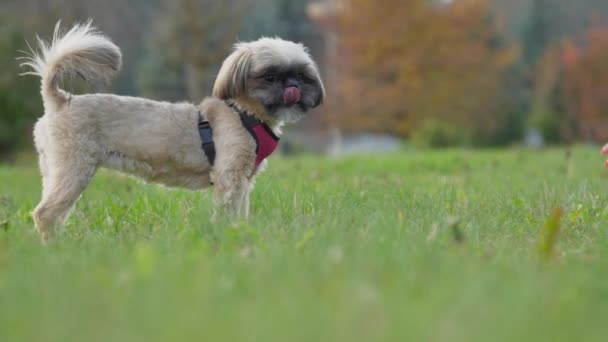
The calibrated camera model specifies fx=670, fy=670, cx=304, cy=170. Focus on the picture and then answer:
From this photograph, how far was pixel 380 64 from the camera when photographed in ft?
107

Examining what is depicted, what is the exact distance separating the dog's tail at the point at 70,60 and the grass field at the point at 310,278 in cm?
98

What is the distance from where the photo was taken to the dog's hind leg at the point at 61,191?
463cm

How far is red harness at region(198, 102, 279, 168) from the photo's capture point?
16.8 ft

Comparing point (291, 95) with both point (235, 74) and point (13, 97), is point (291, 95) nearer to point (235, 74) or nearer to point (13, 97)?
point (235, 74)

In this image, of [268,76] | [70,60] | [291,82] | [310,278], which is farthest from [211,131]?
[310,278]

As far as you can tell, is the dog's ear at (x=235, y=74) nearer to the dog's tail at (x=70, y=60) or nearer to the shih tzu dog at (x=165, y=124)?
the shih tzu dog at (x=165, y=124)

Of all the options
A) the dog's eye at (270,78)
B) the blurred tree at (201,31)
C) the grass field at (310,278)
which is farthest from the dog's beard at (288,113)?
the blurred tree at (201,31)

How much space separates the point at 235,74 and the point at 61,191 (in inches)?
60.2

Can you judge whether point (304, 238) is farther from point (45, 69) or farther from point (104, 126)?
point (45, 69)

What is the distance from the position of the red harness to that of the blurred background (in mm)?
11942

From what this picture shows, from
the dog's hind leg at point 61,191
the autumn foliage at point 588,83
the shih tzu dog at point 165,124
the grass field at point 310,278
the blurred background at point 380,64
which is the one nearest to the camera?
the grass field at point 310,278

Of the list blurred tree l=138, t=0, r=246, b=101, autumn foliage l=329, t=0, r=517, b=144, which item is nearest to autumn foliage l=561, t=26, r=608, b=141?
autumn foliage l=329, t=0, r=517, b=144

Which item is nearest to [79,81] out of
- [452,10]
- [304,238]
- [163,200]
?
[163,200]

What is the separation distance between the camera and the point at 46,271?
2.87 m
